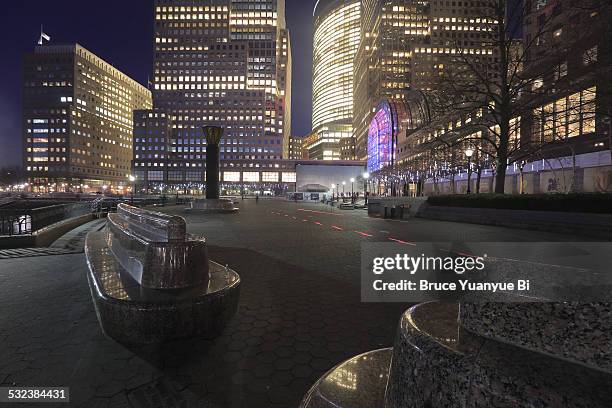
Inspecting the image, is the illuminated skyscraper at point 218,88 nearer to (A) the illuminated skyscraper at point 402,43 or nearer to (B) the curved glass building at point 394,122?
(A) the illuminated skyscraper at point 402,43

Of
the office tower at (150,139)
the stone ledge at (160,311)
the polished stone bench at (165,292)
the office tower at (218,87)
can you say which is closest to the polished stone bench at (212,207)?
the polished stone bench at (165,292)

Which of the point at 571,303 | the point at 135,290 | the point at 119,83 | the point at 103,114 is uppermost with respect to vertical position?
the point at 119,83

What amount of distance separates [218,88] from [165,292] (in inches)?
6334

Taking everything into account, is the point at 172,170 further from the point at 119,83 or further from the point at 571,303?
the point at 571,303

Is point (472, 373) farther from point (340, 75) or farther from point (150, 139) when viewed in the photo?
point (340, 75)

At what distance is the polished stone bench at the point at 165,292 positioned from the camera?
3.26 metres

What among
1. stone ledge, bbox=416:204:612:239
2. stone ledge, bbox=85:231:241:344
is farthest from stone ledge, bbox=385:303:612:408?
stone ledge, bbox=416:204:612:239

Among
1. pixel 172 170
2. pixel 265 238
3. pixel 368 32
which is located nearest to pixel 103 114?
pixel 172 170

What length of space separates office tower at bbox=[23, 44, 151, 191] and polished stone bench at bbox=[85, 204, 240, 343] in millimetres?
150380

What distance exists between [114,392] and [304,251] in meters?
6.56

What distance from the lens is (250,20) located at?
161500 mm

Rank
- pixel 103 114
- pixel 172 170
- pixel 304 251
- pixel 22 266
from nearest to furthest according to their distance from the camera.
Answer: pixel 22 266
pixel 304 251
pixel 172 170
pixel 103 114

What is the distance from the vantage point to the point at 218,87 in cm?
14875

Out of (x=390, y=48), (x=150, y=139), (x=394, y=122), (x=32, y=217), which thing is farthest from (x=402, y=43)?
(x=32, y=217)
